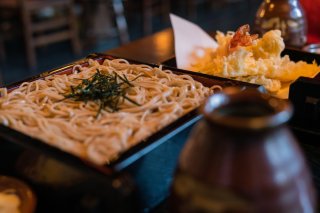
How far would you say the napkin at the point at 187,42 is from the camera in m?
1.61

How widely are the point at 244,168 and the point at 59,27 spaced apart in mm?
4694

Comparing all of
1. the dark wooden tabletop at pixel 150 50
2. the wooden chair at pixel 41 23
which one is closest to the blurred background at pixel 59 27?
the wooden chair at pixel 41 23

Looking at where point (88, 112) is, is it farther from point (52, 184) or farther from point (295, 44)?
point (295, 44)

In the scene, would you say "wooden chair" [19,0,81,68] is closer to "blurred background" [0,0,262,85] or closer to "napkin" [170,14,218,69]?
"blurred background" [0,0,262,85]

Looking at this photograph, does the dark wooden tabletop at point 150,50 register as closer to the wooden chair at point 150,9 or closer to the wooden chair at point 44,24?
the wooden chair at point 44,24

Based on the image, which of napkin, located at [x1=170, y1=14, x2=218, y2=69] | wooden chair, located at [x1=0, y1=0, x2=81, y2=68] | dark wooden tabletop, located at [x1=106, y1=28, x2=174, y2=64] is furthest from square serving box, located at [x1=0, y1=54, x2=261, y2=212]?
wooden chair, located at [x1=0, y1=0, x2=81, y2=68]

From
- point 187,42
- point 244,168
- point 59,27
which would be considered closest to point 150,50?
point 187,42

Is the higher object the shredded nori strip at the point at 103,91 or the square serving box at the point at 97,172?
the shredded nori strip at the point at 103,91

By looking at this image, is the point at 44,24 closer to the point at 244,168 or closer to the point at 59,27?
the point at 59,27

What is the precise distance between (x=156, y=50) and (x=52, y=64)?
9.18ft

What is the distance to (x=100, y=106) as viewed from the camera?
1.02 meters

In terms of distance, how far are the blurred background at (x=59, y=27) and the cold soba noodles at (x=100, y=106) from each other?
109 inches

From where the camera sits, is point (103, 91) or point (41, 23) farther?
point (41, 23)

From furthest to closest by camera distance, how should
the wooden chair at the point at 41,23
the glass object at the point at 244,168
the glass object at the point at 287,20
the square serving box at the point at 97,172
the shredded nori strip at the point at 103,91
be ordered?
the wooden chair at the point at 41,23
the glass object at the point at 287,20
the shredded nori strip at the point at 103,91
the square serving box at the point at 97,172
the glass object at the point at 244,168
